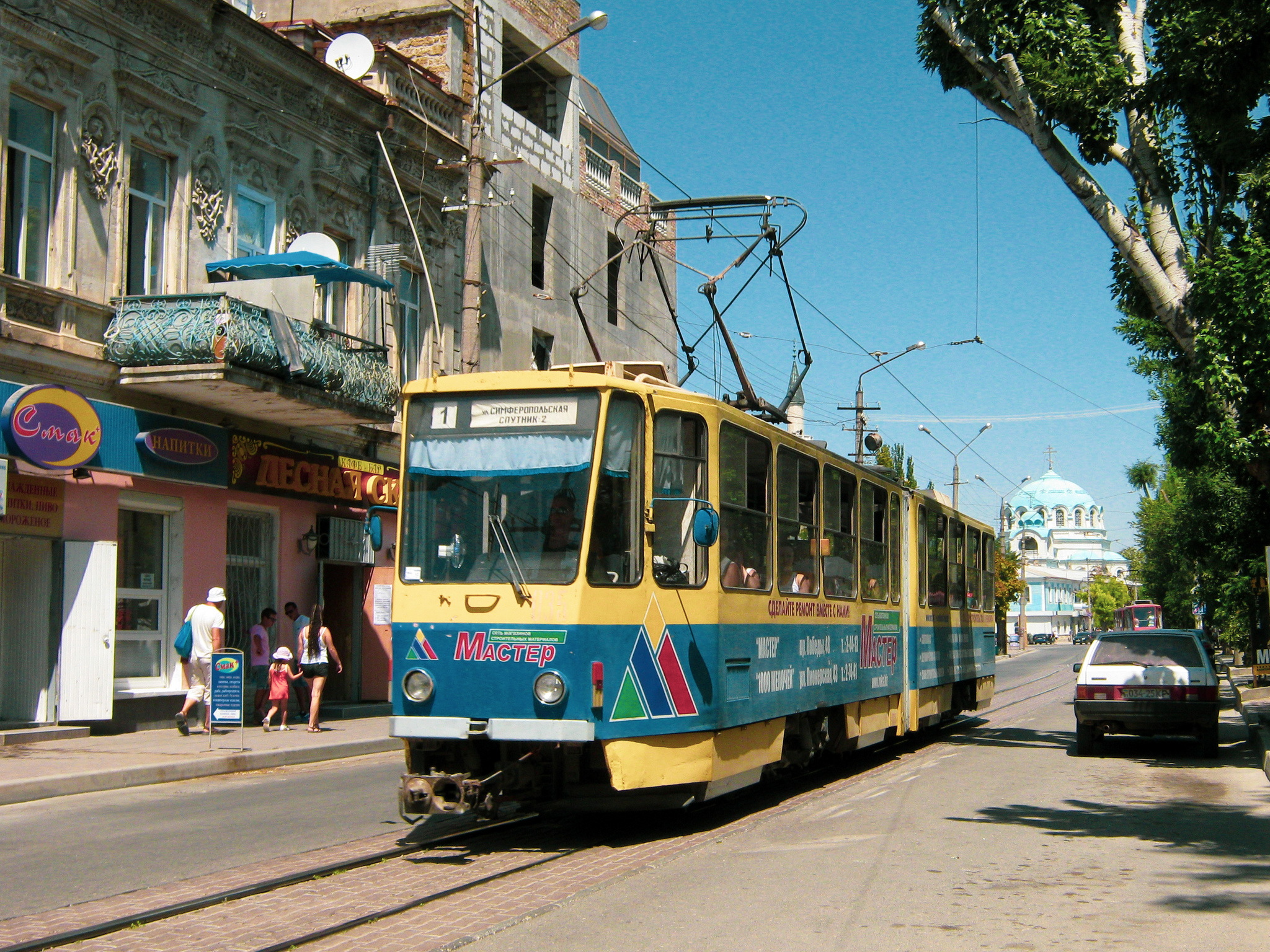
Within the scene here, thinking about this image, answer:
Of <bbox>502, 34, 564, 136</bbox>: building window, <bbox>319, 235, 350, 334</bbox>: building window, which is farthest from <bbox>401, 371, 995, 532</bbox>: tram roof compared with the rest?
<bbox>502, 34, 564, 136</bbox>: building window

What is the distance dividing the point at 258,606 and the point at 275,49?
8.71 m

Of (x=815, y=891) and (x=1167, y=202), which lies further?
(x=1167, y=202)

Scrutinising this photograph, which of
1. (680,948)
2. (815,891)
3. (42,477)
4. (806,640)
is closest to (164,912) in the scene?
(680,948)

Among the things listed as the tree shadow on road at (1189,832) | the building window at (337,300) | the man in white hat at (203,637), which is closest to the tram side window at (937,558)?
the tree shadow on road at (1189,832)

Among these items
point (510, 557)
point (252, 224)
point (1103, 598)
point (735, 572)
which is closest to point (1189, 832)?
point (735, 572)

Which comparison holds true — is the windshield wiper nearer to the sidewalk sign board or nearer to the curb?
the curb

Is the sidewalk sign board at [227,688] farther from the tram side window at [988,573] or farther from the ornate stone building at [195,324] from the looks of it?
the tram side window at [988,573]

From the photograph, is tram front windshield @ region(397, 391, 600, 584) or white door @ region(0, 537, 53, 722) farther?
white door @ region(0, 537, 53, 722)

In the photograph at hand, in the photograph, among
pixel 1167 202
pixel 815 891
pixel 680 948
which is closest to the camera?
pixel 680 948

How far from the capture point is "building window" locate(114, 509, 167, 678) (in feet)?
57.9

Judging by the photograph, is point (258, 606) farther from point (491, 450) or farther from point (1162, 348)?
point (1162, 348)

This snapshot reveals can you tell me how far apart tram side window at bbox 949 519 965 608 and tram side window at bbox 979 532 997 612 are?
154cm

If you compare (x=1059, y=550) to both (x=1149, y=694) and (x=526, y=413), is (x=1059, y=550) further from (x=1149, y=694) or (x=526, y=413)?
(x=526, y=413)

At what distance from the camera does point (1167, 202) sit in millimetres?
15477
